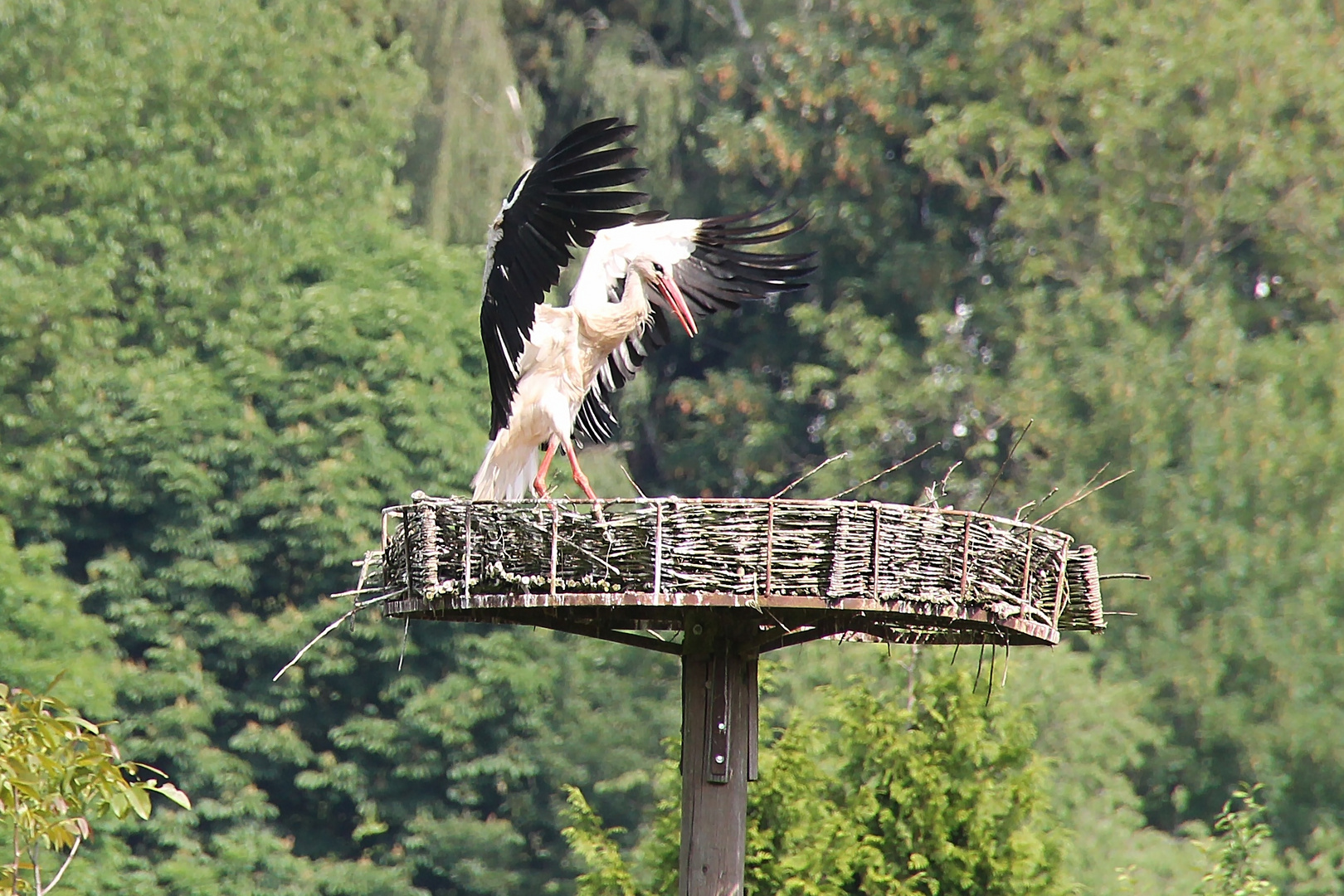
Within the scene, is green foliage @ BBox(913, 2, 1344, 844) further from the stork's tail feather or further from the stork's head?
the stork's head

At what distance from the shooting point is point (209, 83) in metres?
29.3

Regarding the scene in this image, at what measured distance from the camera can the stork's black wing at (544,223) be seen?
11.2 meters

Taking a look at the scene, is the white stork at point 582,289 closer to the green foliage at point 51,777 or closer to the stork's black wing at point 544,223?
the stork's black wing at point 544,223

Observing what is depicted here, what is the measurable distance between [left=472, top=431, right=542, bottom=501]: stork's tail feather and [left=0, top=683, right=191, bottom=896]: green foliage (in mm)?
3159

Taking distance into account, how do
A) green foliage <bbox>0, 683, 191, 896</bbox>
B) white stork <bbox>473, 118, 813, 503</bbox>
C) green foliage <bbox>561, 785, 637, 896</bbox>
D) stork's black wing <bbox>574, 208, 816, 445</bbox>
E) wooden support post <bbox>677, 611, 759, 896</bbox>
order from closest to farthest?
green foliage <bbox>0, 683, 191, 896</bbox> < wooden support post <bbox>677, 611, 759, 896</bbox> < white stork <bbox>473, 118, 813, 503</bbox> < stork's black wing <bbox>574, 208, 816, 445</bbox> < green foliage <bbox>561, 785, 637, 896</bbox>

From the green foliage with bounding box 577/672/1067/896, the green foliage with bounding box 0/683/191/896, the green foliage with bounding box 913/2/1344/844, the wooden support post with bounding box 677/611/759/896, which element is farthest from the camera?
the green foliage with bounding box 913/2/1344/844

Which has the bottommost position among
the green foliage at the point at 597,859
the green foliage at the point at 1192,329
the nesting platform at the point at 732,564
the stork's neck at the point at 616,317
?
the green foliage at the point at 597,859

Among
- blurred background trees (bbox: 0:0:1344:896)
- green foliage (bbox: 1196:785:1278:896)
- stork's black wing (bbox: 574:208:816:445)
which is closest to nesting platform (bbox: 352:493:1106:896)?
→ stork's black wing (bbox: 574:208:816:445)

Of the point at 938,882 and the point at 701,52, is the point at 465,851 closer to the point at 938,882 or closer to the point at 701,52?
the point at 938,882

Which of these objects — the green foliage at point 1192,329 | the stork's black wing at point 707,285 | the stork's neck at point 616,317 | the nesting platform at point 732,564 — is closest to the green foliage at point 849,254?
the green foliage at point 1192,329

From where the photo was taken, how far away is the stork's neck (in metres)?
11.8

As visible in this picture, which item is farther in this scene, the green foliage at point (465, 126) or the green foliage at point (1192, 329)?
the green foliage at point (465, 126)

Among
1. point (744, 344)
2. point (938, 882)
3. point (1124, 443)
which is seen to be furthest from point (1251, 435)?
point (938, 882)

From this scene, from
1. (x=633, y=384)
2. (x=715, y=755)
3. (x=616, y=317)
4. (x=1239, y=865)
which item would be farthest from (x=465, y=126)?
(x=715, y=755)
